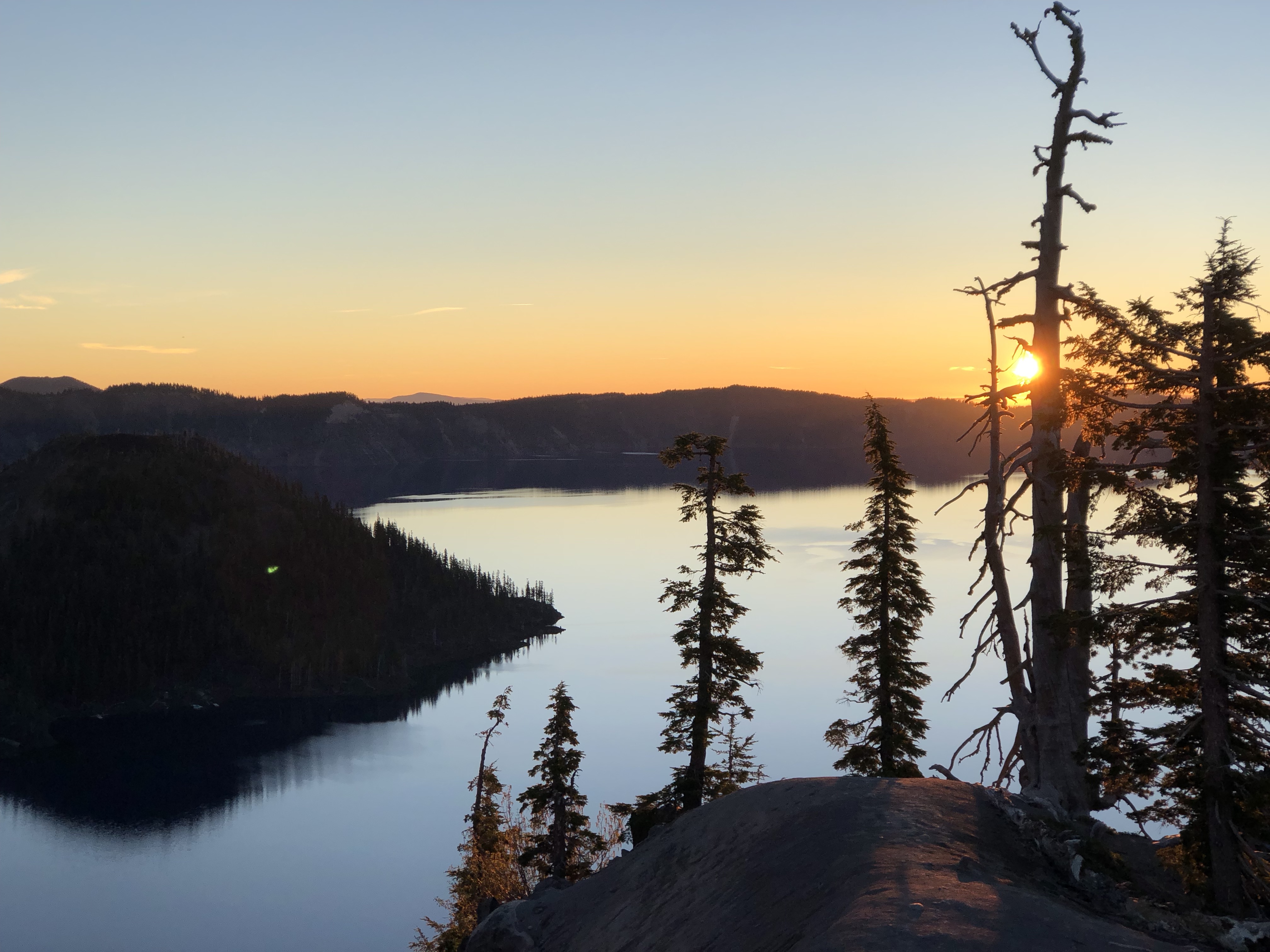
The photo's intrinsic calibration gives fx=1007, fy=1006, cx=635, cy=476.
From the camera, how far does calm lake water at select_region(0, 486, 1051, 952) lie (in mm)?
75125

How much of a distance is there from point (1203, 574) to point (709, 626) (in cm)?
2102

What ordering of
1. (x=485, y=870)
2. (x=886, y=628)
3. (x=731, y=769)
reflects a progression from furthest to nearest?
(x=485, y=870)
(x=731, y=769)
(x=886, y=628)

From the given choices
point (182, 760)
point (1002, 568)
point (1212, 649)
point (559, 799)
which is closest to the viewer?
point (1212, 649)

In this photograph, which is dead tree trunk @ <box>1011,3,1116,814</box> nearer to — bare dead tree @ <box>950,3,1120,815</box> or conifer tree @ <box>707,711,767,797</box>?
bare dead tree @ <box>950,3,1120,815</box>

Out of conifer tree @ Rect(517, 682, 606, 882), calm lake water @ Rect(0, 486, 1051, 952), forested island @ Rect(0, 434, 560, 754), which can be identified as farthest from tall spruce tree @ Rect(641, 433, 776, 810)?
forested island @ Rect(0, 434, 560, 754)

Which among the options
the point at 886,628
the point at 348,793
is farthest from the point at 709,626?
the point at 348,793

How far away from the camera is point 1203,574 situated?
683 inches

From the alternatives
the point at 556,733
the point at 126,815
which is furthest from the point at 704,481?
the point at 126,815

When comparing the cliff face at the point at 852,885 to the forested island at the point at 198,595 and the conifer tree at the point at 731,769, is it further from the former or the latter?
the forested island at the point at 198,595

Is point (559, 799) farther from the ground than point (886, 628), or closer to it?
closer to it

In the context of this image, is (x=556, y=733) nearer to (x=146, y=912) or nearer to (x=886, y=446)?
(x=886, y=446)

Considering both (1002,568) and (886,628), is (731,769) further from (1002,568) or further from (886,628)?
(1002,568)

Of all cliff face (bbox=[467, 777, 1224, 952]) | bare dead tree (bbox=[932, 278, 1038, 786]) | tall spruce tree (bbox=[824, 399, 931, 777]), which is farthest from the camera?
tall spruce tree (bbox=[824, 399, 931, 777])

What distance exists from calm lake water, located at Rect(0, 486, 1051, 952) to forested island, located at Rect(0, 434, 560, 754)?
1599cm
